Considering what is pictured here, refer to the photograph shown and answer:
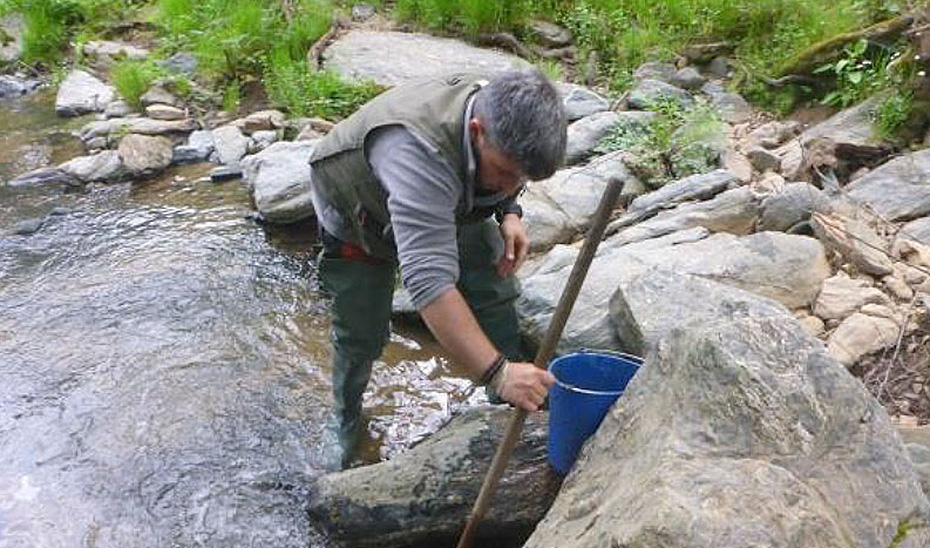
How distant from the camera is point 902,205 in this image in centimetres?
475

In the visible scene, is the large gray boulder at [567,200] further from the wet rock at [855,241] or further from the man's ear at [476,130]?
the man's ear at [476,130]

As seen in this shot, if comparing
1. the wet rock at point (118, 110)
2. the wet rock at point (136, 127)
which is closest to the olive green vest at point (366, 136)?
the wet rock at point (136, 127)

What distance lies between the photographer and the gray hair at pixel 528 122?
2.49m

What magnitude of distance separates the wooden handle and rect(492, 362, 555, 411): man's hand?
0.08 m

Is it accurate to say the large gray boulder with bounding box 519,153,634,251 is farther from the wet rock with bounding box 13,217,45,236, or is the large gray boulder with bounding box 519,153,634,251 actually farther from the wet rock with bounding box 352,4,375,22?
the wet rock with bounding box 352,4,375,22

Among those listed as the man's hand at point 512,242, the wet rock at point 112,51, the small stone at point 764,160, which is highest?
the man's hand at point 512,242

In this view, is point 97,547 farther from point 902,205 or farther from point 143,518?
point 902,205

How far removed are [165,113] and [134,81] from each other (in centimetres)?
63

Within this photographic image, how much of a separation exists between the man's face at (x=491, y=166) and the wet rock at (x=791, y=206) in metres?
2.42

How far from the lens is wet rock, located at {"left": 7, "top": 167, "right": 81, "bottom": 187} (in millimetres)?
7156

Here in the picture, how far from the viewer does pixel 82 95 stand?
8.89 m

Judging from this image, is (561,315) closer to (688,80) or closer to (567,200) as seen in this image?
(567,200)

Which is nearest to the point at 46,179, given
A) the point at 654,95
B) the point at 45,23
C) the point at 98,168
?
the point at 98,168

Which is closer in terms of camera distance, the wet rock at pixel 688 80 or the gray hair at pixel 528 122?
the gray hair at pixel 528 122
